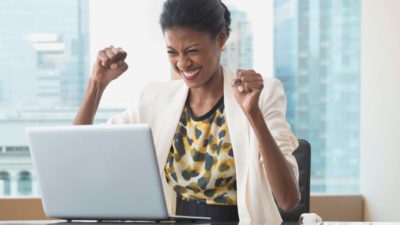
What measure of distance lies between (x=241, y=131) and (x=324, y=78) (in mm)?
2218

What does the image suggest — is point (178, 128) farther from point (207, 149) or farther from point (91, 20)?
point (91, 20)

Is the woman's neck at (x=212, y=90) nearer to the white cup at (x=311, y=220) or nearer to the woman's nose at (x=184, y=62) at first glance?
the woman's nose at (x=184, y=62)

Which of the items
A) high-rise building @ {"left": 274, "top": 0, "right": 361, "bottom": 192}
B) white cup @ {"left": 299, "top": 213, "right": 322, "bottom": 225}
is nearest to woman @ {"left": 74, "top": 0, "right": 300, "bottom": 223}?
white cup @ {"left": 299, "top": 213, "right": 322, "bottom": 225}

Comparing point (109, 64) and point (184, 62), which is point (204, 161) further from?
point (109, 64)

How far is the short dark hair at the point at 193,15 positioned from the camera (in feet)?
7.02

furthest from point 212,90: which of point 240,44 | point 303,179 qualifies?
point 240,44

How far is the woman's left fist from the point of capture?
1.91 metres

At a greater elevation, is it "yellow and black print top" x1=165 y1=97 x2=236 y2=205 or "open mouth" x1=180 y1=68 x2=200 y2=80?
"open mouth" x1=180 y1=68 x2=200 y2=80

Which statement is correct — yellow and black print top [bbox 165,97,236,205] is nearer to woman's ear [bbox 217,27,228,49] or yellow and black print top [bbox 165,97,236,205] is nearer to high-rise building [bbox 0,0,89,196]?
woman's ear [bbox 217,27,228,49]

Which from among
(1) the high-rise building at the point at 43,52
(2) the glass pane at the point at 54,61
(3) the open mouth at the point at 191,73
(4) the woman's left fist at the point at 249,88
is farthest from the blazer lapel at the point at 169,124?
(1) the high-rise building at the point at 43,52

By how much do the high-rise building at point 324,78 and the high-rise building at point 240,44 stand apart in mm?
163

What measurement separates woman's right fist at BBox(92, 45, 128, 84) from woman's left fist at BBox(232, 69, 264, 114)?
466 mm

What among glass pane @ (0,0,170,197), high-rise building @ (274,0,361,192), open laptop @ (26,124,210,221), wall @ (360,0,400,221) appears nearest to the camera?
open laptop @ (26,124,210,221)

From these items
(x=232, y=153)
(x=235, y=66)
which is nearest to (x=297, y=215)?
(x=232, y=153)
